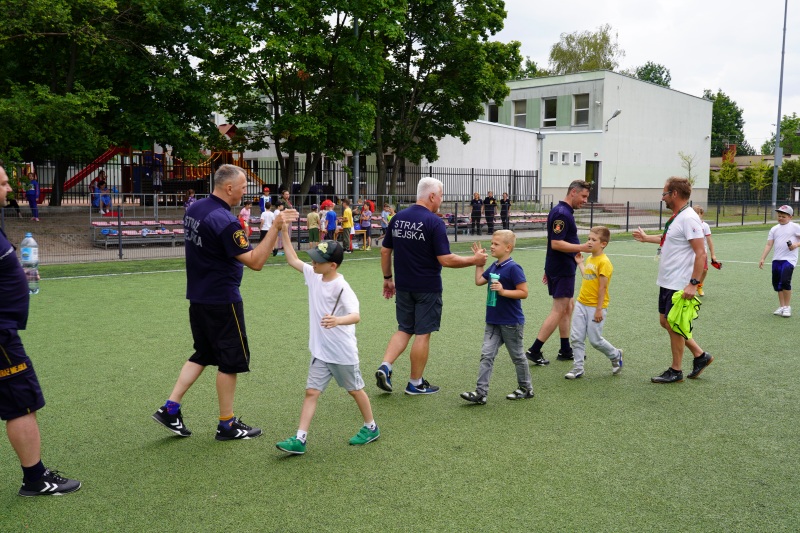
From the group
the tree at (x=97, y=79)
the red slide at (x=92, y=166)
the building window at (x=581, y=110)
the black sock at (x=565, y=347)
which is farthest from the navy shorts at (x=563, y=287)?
the building window at (x=581, y=110)

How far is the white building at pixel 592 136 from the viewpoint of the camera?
3966 centimetres

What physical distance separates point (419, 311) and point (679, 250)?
2.63 m

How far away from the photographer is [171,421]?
16.7 ft

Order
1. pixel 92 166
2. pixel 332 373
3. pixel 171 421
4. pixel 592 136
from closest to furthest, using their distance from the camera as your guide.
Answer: pixel 332 373 < pixel 171 421 < pixel 92 166 < pixel 592 136

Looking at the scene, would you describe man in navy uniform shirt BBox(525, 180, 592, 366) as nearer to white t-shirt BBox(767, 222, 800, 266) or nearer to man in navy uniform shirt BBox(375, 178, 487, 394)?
man in navy uniform shirt BBox(375, 178, 487, 394)

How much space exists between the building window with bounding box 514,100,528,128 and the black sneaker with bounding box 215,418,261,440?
4529 cm

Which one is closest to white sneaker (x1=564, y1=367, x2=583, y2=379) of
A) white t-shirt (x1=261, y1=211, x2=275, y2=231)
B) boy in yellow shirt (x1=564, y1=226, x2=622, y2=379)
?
boy in yellow shirt (x1=564, y1=226, x2=622, y2=379)

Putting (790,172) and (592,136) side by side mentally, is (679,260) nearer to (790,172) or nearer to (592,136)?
(592,136)

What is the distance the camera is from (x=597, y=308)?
21.9 ft

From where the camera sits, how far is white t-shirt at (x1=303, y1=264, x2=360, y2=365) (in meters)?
4.77

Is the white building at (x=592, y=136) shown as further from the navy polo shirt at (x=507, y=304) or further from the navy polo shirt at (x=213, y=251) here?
the navy polo shirt at (x=213, y=251)

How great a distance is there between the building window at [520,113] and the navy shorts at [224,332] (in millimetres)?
45260

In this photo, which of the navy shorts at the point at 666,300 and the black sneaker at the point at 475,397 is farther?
the navy shorts at the point at 666,300

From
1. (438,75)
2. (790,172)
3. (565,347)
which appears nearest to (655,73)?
(790,172)
